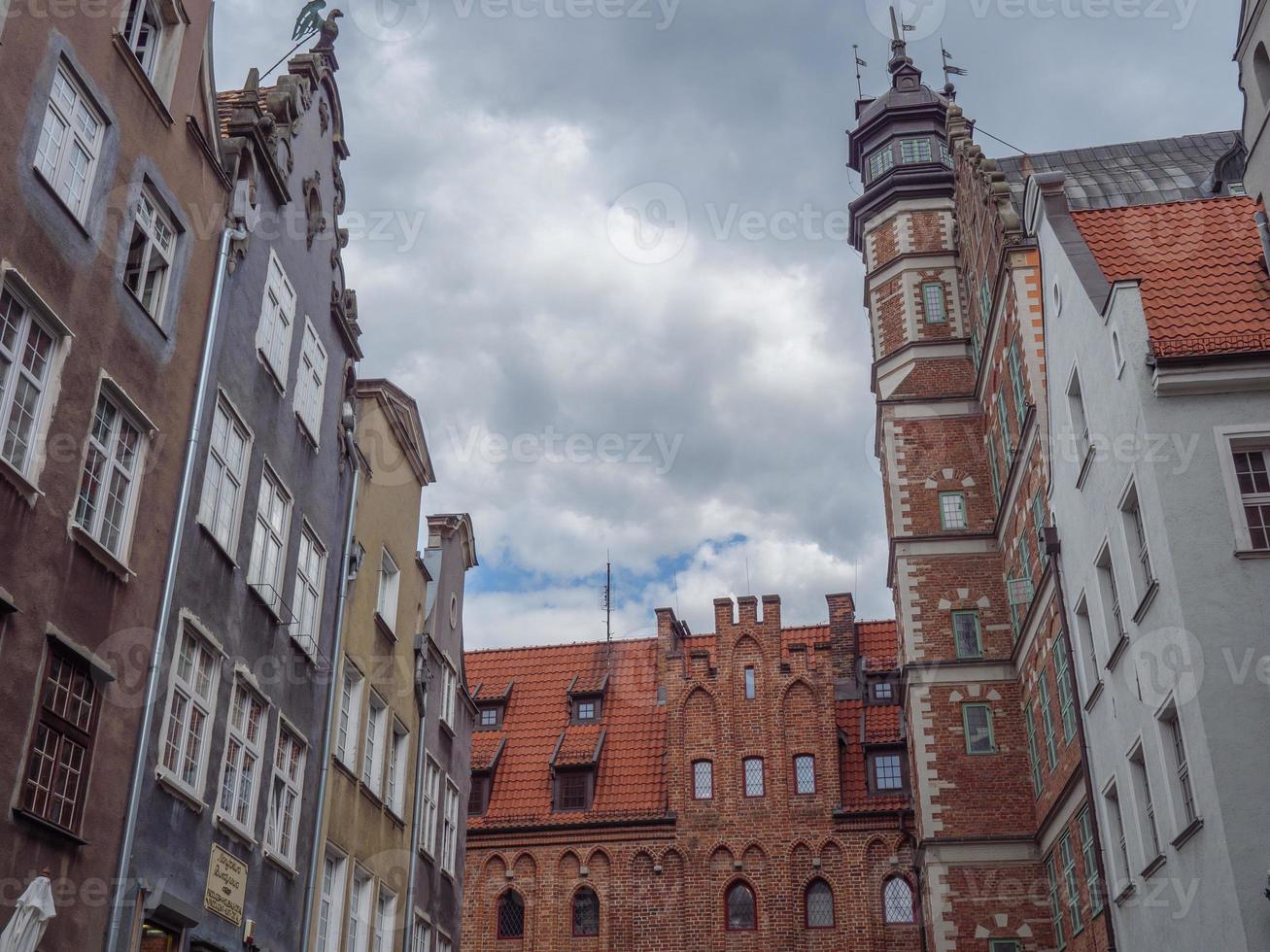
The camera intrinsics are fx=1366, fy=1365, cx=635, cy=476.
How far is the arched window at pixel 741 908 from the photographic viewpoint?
125ft

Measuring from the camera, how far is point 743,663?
136ft

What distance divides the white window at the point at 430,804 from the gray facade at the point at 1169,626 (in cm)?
1218

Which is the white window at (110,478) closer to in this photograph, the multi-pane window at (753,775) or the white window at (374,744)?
the white window at (374,744)

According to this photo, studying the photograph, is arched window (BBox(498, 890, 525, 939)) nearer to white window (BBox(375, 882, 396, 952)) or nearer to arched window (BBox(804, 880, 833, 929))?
arched window (BBox(804, 880, 833, 929))

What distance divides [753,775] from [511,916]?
8.10 meters

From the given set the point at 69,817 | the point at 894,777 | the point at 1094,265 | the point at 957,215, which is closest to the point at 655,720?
the point at 894,777

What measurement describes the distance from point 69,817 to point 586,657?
114 feet

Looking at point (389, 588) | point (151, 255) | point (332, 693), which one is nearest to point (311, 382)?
point (332, 693)

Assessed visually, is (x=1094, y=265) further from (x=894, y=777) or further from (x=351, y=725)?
(x=894, y=777)

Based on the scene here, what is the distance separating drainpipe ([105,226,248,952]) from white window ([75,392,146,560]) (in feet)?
2.87

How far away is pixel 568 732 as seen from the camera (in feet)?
145

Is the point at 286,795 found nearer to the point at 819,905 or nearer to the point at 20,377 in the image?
the point at 20,377

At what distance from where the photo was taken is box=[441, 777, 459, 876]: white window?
90.0 ft

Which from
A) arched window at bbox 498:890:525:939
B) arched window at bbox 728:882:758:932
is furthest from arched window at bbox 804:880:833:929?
arched window at bbox 498:890:525:939
